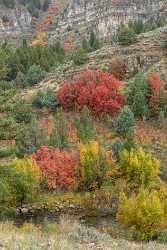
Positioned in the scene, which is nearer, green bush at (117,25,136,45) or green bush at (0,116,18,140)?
green bush at (0,116,18,140)

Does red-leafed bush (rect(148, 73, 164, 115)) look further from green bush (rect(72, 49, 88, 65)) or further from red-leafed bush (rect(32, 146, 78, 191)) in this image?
red-leafed bush (rect(32, 146, 78, 191))

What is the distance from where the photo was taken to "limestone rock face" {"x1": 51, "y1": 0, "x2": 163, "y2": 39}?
143 metres

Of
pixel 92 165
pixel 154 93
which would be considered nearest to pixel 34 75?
pixel 154 93

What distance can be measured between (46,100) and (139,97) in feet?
54.4

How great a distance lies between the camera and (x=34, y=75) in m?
98.1

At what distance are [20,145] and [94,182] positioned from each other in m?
11.3

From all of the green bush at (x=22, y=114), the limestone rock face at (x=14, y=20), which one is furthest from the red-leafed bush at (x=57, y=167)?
the limestone rock face at (x=14, y=20)

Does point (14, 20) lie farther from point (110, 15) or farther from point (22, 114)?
point (22, 114)

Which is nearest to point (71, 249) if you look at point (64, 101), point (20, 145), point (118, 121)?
point (20, 145)

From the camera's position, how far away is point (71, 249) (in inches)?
964

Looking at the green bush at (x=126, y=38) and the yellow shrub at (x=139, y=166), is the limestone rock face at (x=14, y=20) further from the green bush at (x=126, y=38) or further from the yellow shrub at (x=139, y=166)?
the yellow shrub at (x=139, y=166)

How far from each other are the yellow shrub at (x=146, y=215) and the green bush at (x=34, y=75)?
192 ft

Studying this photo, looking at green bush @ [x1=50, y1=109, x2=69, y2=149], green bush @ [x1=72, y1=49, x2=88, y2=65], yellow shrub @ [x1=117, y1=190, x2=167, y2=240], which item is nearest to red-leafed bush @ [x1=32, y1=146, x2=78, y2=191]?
green bush @ [x1=50, y1=109, x2=69, y2=149]

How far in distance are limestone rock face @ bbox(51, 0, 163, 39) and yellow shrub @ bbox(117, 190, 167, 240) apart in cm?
10349
